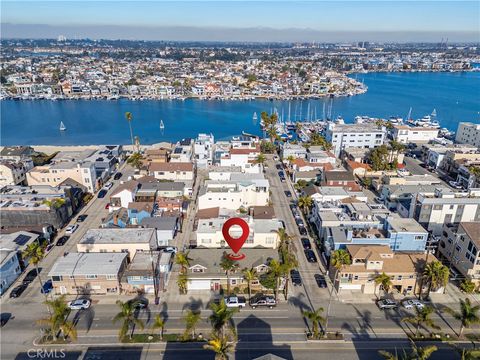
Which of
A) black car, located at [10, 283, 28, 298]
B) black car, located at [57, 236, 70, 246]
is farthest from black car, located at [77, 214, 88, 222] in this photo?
black car, located at [10, 283, 28, 298]

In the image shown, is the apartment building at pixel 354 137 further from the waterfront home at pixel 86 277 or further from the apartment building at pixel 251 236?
the waterfront home at pixel 86 277

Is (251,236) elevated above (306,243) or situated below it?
above

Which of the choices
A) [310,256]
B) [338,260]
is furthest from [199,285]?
[338,260]

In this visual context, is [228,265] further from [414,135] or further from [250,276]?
[414,135]

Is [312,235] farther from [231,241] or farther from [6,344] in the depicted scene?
[6,344]

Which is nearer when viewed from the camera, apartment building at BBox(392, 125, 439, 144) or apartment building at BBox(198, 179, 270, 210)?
apartment building at BBox(198, 179, 270, 210)

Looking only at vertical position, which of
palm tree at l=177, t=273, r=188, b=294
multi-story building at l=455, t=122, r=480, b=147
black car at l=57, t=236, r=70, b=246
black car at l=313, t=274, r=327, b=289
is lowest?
black car at l=313, t=274, r=327, b=289

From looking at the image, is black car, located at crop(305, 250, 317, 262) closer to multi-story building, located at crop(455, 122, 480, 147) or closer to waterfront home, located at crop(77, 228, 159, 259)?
waterfront home, located at crop(77, 228, 159, 259)
